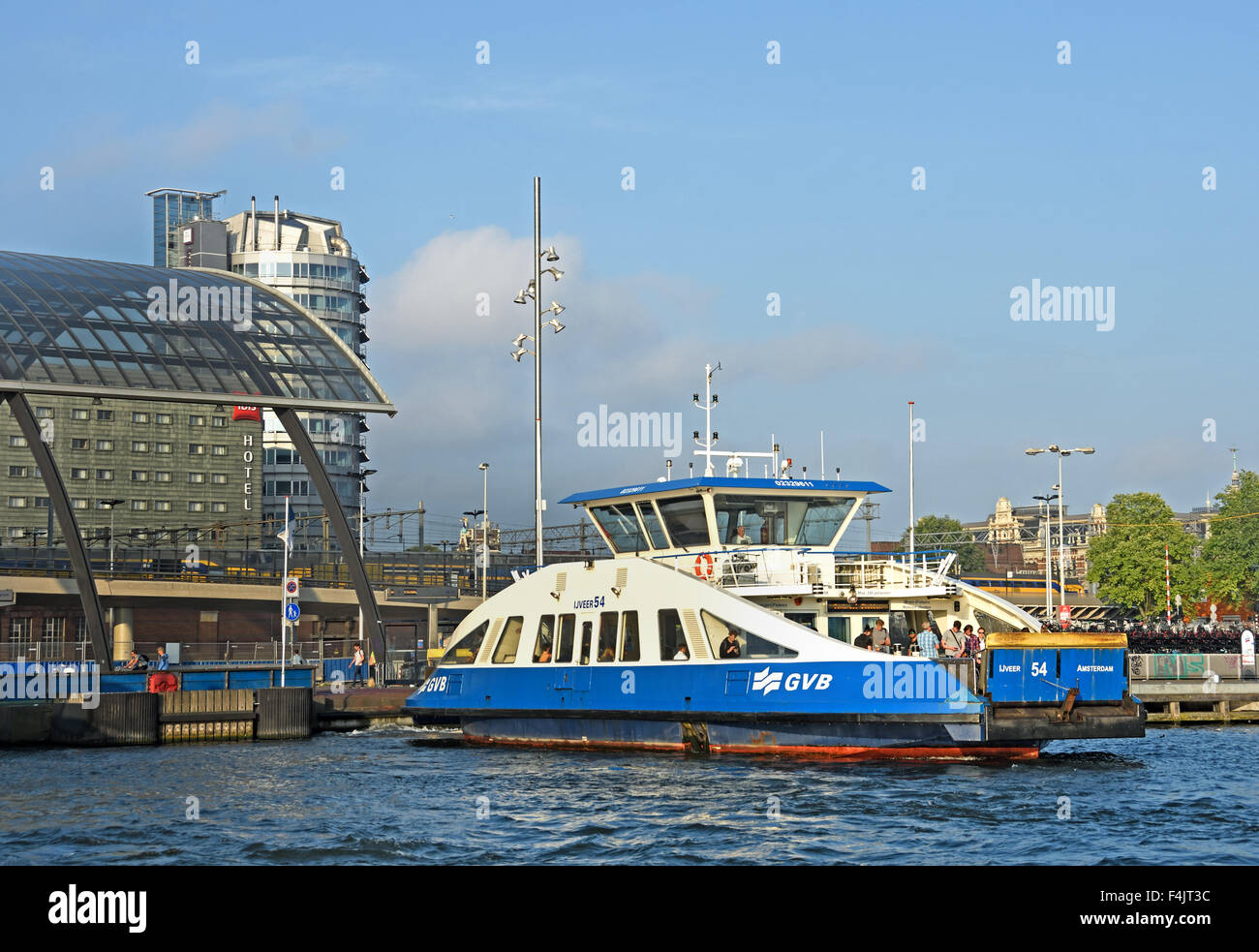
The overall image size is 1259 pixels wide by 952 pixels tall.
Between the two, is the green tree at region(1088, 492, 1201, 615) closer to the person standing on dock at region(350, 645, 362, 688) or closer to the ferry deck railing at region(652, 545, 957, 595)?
the person standing on dock at region(350, 645, 362, 688)

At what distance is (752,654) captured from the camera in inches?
1198

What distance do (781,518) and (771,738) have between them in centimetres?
655

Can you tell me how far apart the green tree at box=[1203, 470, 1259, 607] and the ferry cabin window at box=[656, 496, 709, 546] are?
297 ft

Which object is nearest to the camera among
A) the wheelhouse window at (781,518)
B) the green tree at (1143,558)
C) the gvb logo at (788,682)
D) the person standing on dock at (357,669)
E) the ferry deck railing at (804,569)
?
the gvb logo at (788,682)

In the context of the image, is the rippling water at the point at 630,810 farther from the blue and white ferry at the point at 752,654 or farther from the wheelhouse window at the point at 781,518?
the wheelhouse window at the point at 781,518

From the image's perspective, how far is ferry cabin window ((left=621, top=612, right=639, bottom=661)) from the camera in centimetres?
3278

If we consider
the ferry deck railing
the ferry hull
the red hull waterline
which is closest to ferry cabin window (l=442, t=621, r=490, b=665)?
the ferry hull

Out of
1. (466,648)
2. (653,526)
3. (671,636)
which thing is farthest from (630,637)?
(466,648)

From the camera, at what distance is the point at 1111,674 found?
28.6 meters

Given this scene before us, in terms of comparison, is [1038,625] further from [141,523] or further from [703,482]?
[141,523]

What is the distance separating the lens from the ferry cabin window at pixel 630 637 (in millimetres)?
32781

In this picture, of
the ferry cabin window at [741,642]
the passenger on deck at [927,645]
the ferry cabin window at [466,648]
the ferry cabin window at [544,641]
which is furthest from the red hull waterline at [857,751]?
the ferry cabin window at [466,648]

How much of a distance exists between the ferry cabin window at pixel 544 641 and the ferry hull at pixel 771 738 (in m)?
1.49
